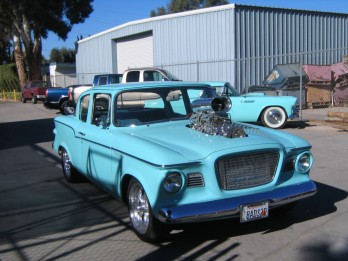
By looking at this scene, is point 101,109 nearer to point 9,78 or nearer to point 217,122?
point 217,122

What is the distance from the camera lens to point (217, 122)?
5039 mm

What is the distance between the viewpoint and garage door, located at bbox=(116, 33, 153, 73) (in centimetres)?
2794

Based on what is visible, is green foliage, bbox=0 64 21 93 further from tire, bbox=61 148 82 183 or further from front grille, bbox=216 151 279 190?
front grille, bbox=216 151 279 190

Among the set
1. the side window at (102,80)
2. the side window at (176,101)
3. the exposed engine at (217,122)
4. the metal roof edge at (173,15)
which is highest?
the metal roof edge at (173,15)

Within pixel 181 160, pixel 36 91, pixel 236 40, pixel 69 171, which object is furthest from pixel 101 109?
pixel 36 91

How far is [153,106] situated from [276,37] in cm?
1817

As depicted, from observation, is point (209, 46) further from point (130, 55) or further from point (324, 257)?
point (324, 257)

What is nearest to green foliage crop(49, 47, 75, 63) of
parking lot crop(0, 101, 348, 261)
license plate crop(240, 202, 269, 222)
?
parking lot crop(0, 101, 348, 261)

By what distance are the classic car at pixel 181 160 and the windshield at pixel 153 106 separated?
1 centimetres

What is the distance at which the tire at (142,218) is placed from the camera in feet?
14.4

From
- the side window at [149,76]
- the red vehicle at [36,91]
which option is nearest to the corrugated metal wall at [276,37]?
the side window at [149,76]

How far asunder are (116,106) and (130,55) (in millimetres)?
25229

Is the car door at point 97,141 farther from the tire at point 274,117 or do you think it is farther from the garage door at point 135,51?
the garage door at point 135,51

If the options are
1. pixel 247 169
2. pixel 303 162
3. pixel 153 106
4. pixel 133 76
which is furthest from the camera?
pixel 133 76
